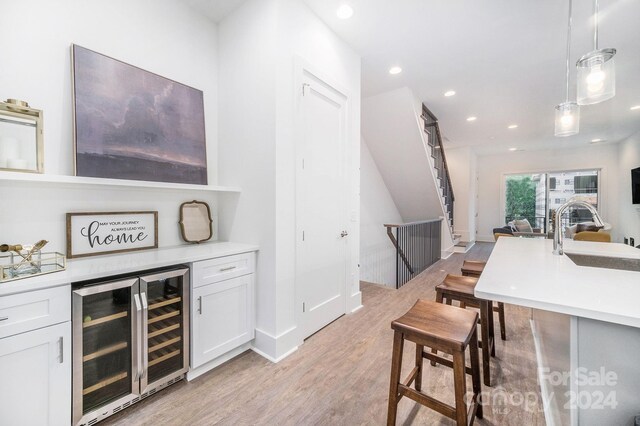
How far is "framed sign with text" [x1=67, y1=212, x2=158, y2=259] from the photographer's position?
6.02 ft

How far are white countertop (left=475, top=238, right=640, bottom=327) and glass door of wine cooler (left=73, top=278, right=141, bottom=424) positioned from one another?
1959 mm

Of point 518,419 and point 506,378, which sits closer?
point 518,419

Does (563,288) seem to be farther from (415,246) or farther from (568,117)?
(415,246)

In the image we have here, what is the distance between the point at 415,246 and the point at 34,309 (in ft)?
17.1

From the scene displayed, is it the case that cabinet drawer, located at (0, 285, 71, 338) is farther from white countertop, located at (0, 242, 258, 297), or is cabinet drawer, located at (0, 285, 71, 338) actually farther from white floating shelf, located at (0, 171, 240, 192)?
white floating shelf, located at (0, 171, 240, 192)

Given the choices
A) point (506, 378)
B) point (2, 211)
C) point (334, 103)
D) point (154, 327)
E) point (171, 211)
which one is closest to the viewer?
point (2, 211)

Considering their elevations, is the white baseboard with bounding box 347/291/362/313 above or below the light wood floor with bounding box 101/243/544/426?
above

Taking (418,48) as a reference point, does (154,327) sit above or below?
below

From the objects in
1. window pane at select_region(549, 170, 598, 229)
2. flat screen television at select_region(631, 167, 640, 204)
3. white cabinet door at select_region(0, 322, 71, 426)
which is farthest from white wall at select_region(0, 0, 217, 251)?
window pane at select_region(549, 170, 598, 229)

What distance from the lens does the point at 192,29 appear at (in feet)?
8.19

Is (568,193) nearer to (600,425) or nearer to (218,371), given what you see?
(600,425)

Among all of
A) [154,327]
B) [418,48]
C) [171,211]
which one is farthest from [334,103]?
[154,327]

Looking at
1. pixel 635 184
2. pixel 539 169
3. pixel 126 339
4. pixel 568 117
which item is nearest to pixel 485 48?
pixel 568 117

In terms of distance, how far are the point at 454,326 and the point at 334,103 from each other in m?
2.31
